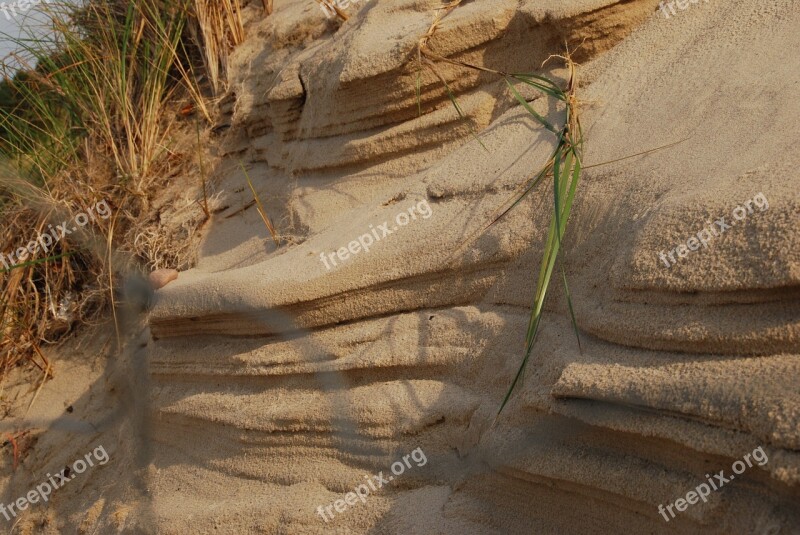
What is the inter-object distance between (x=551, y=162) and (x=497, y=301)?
459mm

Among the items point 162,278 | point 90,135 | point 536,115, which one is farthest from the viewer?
point 90,135

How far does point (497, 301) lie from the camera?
2.46 m

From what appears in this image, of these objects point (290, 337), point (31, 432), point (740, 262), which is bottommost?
point (31, 432)

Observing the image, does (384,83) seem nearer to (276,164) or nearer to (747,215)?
(276,164)

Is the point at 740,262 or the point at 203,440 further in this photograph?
the point at 203,440

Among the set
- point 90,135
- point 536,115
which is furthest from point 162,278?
point 536,115

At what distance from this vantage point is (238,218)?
12.9 ft

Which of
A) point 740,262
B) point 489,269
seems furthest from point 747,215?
point 489,269

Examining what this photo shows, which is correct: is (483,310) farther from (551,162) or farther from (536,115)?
(536,115)

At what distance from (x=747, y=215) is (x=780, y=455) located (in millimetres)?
Answer: 558

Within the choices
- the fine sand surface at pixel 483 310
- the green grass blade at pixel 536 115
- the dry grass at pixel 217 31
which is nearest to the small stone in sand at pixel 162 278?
the fine sand surface at pixel 483 310

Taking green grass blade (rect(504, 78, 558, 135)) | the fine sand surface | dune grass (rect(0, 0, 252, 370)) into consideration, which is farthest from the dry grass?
green grass blade (rect(504, 78, 558, 135))

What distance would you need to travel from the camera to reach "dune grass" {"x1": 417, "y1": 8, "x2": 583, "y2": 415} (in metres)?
2.11

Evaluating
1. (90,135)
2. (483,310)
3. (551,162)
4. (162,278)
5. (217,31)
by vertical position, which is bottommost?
(483,310)
